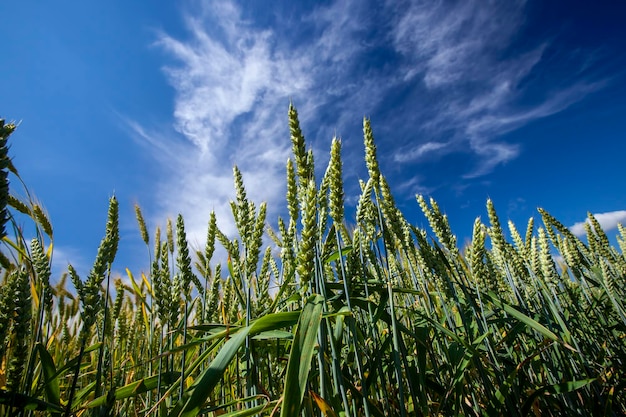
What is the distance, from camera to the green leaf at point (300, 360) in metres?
0.86

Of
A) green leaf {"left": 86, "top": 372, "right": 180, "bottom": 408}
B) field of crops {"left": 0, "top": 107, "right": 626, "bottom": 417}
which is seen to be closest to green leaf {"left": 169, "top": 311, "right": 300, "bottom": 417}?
field of crops {"left": 0, "top": 107, "right": 626, "bottom": 417}

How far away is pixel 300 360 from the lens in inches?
36.8

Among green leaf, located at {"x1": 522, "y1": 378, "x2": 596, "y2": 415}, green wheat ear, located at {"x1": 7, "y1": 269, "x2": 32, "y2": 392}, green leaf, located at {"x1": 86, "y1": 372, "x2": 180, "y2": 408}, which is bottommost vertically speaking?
green leaf, located at {"x1": 522, "y1": 378, "x2": 596, "y2": 415}

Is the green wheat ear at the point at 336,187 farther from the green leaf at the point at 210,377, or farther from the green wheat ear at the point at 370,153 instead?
the green leaf at the point at 210,377

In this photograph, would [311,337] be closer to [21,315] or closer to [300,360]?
[300,360]

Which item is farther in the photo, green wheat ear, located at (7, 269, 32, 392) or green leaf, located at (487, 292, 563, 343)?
green wheat ear, located at (7, 269, 32, 392)

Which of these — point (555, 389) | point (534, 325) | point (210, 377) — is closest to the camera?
point (210, 377)

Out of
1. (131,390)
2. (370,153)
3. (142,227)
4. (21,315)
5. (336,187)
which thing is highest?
(142,227)

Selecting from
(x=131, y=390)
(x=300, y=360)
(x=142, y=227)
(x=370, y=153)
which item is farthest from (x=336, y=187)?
(x=142, y=227)

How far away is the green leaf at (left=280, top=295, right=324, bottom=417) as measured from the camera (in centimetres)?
86

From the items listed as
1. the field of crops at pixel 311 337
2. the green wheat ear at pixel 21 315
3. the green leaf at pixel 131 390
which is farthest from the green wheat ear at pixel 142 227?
the green leaf at pixel 131 390

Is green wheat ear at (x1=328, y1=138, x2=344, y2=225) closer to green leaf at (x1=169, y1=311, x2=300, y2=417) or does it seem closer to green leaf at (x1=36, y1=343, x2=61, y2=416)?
green leaf at (x1=169, y1=311, x2=300, y2=417)

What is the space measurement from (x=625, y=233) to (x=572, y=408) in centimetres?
642

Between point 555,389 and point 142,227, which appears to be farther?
point 142,227
